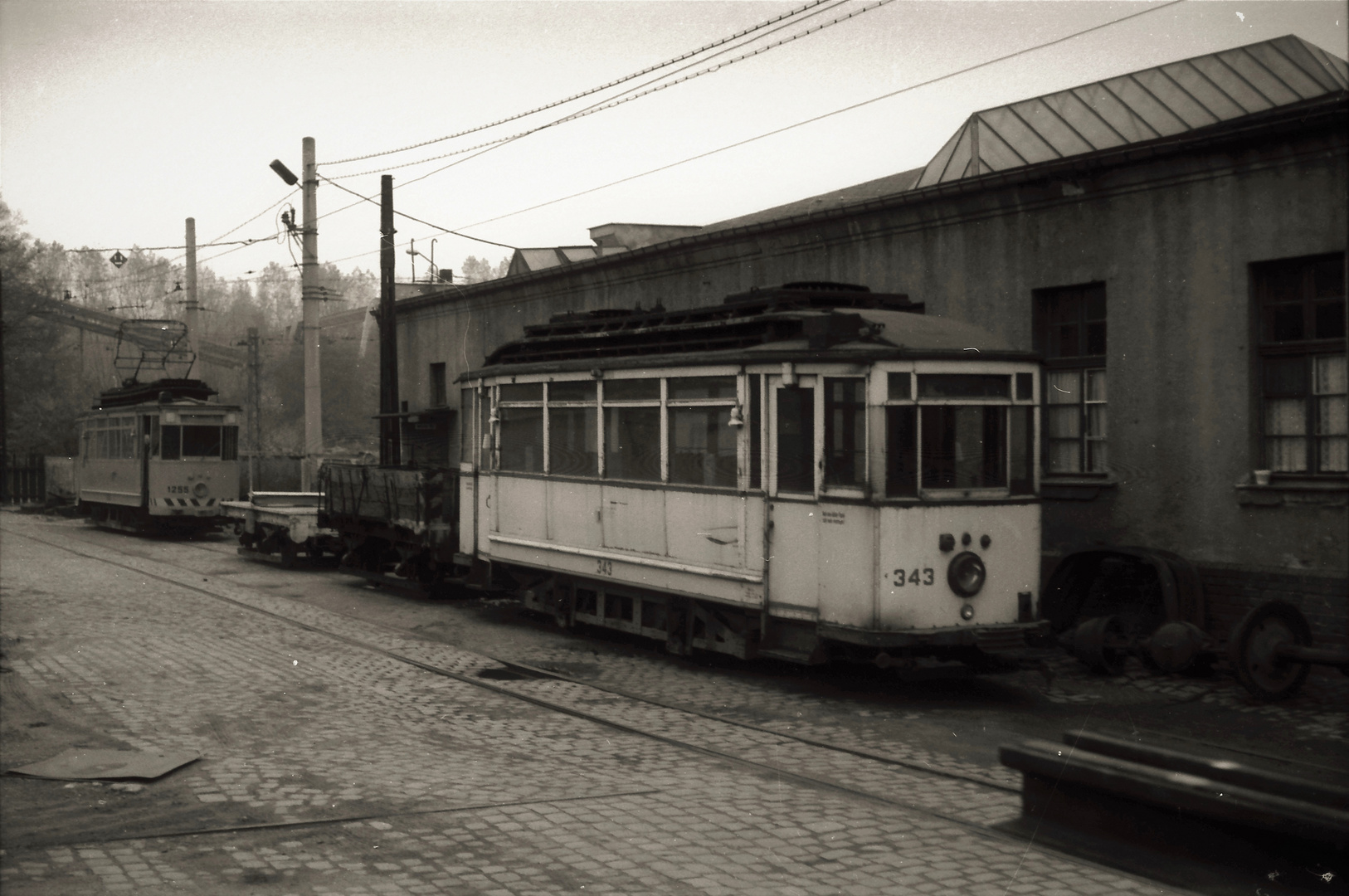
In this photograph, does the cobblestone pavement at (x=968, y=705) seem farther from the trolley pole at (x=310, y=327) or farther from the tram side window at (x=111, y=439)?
the tram side window at (x=111, y=439)

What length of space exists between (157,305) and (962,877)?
3921 inches

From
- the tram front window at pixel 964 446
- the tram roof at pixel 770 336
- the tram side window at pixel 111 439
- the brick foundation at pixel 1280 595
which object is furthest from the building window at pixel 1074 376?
the tram side window at pixel 111 439

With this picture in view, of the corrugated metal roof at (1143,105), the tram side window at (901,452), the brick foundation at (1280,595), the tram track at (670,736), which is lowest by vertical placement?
the tram track at (670,736)

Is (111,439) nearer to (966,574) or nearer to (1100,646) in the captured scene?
(966,574)

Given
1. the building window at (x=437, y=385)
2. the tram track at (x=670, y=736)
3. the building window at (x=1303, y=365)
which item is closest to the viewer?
the tram track at (x=670, y=736)

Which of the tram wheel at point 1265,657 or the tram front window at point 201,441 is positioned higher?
the tram front window at point 201,441

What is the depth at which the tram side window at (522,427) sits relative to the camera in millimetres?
13867

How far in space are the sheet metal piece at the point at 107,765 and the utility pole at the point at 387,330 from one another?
15814 millimetres

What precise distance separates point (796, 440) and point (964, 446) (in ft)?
4.36

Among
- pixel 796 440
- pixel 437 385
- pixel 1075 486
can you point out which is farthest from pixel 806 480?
pixel 437 385

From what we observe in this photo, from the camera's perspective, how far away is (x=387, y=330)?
78.3 ft

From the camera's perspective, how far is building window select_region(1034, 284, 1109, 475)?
1297cm

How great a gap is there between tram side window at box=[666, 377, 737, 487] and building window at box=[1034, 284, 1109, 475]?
3.79m

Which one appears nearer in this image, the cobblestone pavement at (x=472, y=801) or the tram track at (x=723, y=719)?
the cobblestone pavement at (x=472, y=801)
